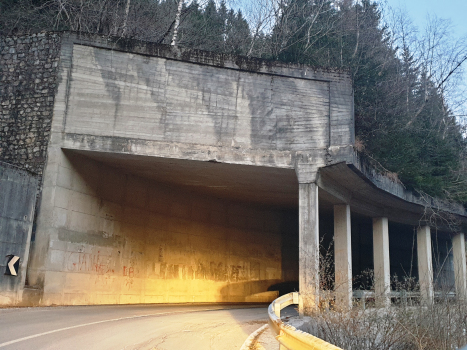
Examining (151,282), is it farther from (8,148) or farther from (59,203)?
(8,148)

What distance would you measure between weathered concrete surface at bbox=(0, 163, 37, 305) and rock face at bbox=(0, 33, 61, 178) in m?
1.78

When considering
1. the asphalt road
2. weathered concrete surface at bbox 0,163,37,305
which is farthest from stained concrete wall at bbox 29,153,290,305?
the asphalt road

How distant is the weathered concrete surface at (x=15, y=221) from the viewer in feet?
43.5

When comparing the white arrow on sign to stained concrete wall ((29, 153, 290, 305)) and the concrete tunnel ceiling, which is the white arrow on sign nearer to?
stained concrete wall ((29, 153, 290, 305))

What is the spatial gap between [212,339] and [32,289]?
25.4ft

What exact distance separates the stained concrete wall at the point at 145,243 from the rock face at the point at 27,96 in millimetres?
1256

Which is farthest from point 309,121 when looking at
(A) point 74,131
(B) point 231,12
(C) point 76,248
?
(B) point 231,12

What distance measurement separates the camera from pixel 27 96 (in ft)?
54.6

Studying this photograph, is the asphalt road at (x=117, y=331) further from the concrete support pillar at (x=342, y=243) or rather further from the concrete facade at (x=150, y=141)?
the concrete support pillar at (x=342, y=243)

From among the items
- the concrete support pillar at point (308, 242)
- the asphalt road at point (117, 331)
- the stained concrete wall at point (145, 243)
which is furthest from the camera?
the stained concrete wall at point (145, 243)

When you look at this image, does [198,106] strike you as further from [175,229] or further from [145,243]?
[175,229]

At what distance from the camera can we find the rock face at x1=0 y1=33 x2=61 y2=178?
16.2 metres

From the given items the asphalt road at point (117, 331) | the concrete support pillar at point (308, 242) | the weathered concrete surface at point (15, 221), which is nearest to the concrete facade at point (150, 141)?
the concrete support pillar at point (308, 242)

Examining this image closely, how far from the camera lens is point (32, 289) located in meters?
14.4
